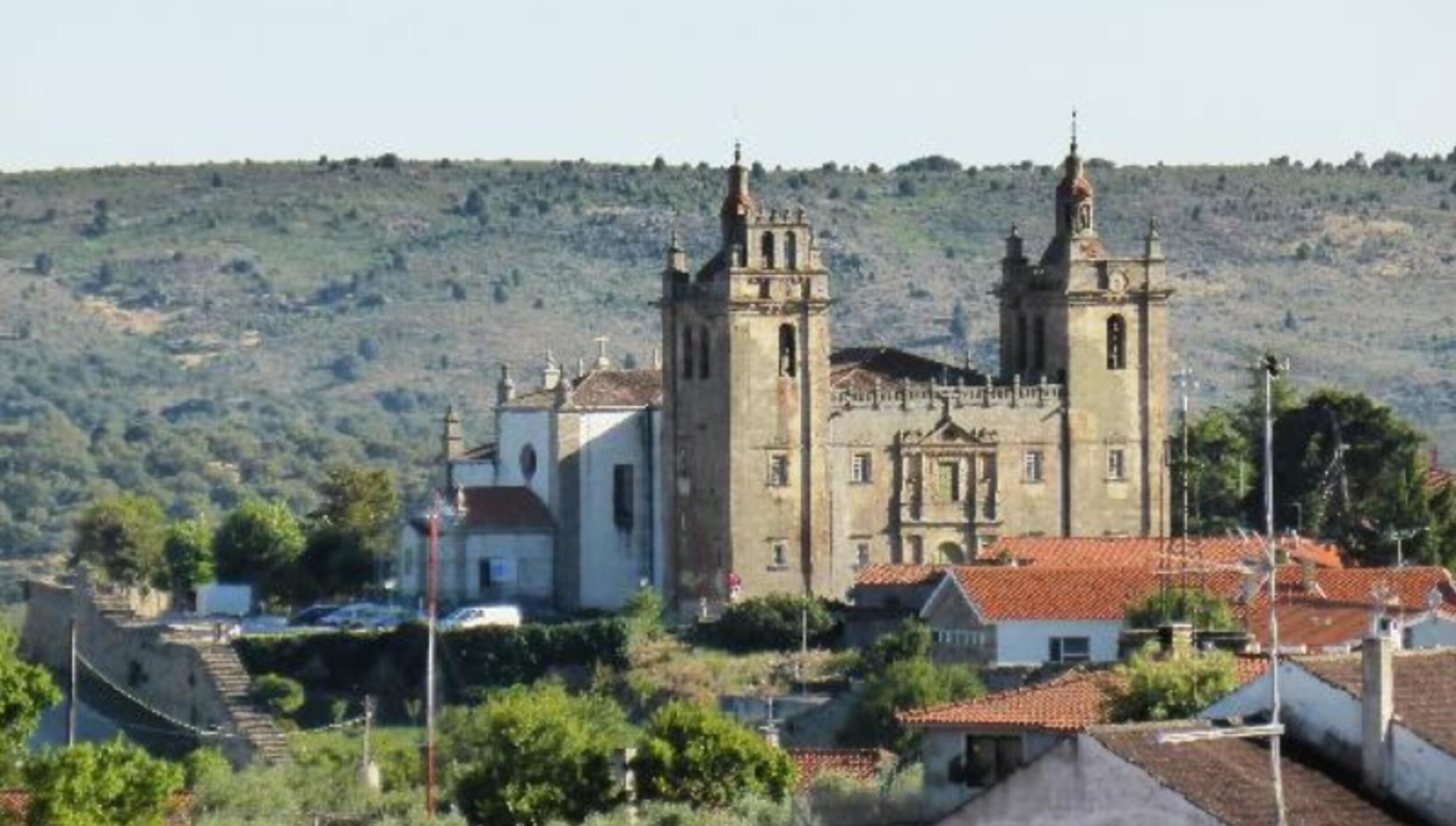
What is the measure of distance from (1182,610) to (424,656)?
21.9 meters

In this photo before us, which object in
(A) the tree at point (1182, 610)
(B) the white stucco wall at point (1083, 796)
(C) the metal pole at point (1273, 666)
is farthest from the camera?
(A) the tree at point (1182, 610)

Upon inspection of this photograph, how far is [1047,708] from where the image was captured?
52.5 m

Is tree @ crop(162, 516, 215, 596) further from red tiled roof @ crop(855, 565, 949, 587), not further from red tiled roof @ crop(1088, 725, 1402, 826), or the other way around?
red tiled roof @ crop(1088, 725, 1402, 826)

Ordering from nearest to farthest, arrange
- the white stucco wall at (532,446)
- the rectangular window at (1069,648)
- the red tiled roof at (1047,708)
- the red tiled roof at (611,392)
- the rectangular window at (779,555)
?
1. the red tiled roof at (1047,708)
2. the rectangular window at (1069,648)
3. the rectangular window at (779,555)
4. the red tiled roof at (611,392)
5. the white stucco wall at (532,446)

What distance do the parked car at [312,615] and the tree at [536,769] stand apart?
30.6 meters

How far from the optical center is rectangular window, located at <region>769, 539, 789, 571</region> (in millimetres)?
97062

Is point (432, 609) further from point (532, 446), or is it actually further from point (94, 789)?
point (94, 789)

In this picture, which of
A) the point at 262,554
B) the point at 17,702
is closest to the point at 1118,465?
the point at 262,554

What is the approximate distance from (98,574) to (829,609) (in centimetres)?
2651

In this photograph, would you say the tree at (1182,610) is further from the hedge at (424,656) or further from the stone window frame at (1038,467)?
the stone window frame at (1038,467)

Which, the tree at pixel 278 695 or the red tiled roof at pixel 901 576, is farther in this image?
the tree at pixel 278 695

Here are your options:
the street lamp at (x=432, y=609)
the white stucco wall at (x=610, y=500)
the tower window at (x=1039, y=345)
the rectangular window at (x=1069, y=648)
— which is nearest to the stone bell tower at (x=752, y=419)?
the white stucco wall at (x=610, y=500)

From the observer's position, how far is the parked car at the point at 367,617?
99125 mm

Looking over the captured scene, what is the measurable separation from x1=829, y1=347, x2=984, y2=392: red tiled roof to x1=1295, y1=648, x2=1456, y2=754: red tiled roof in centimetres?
5338
